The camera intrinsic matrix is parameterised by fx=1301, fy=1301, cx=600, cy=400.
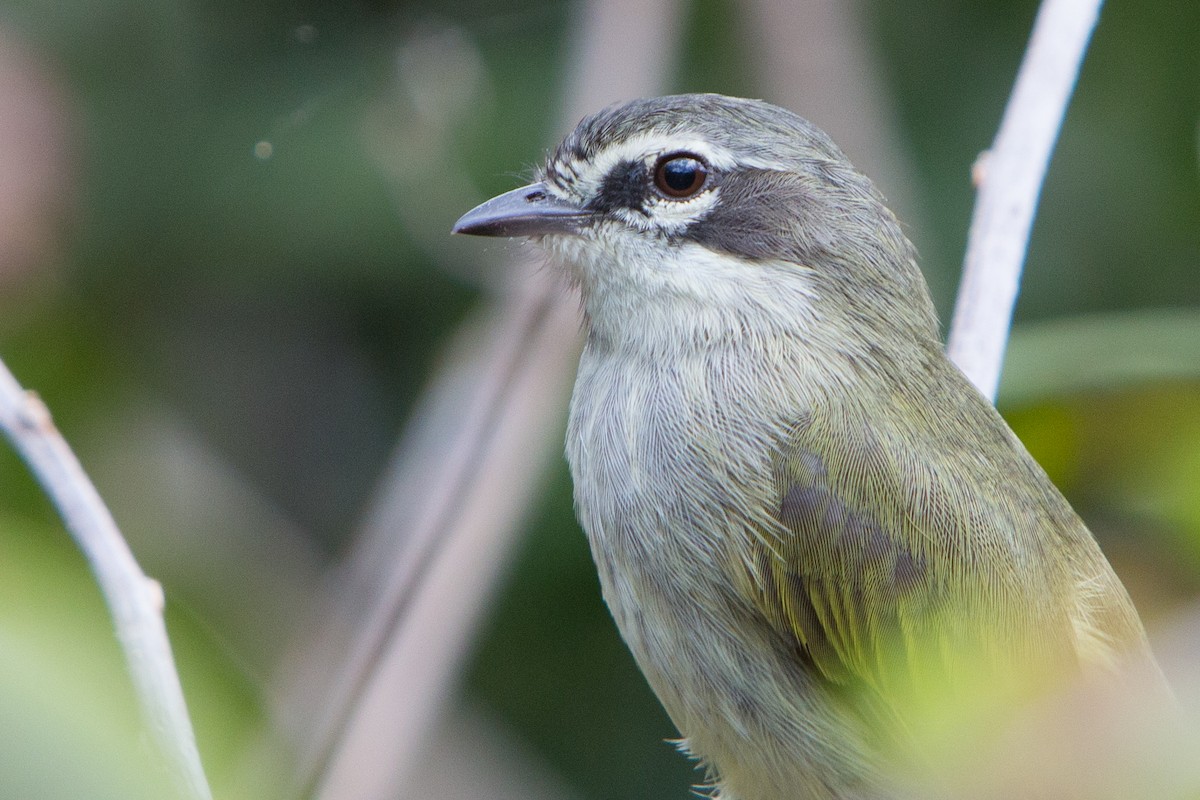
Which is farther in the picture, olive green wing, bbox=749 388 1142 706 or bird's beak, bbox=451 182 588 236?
bird's beak, bbox=451 182 588 236

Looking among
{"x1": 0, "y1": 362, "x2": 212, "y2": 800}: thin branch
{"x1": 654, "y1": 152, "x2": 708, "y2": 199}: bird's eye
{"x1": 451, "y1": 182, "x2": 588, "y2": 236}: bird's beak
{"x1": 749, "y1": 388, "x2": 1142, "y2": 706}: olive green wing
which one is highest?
{"x1": 654, "y1": 152, "x2": 708, "y2": 199}: bird's eye

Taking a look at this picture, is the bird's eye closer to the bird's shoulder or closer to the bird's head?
the bird's head

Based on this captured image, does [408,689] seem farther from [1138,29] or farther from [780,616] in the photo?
[1138,29]

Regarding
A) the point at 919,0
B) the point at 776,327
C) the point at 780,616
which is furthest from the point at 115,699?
the point at 919,0

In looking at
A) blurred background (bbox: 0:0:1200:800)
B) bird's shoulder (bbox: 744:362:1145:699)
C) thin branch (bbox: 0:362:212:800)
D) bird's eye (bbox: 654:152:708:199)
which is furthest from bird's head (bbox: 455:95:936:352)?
thin branch (bbox: 0:362:212:800)

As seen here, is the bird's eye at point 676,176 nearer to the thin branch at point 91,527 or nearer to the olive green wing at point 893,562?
the olive green wing at point 893,562

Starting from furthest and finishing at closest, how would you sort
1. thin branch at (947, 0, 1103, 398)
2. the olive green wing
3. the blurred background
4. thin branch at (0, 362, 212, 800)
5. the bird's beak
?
the blurred background → thin branch at (947, 0, 1103, 398) → the bird's beak → the olive green wing → thin branch at (0, 362, 212, 800)

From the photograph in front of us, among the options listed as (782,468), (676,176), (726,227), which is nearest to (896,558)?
(782,468)

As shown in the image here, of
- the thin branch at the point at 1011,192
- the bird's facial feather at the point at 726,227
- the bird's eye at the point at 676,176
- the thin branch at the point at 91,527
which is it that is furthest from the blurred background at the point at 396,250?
the thin branch at the point at 91,527

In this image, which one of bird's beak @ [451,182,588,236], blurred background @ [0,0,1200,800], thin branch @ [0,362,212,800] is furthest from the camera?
blurred background @ [0,0,1200,800]

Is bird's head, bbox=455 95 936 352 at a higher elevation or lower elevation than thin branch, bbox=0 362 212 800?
higher
